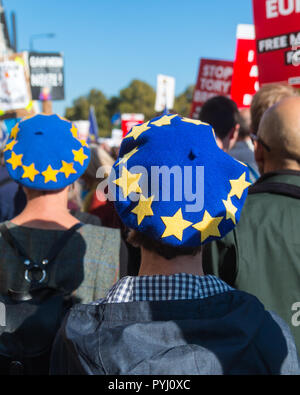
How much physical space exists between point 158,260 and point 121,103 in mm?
80265

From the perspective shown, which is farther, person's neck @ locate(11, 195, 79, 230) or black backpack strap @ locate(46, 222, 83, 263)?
person's neck @ locate(11, 195, 79, 230)

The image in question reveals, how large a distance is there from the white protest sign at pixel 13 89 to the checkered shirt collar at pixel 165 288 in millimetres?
5059

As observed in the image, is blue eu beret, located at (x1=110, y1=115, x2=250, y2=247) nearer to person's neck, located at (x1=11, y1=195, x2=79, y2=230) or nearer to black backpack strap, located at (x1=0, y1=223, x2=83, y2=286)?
black backpack strap, located at (x1=0, y1=223, x2=83, y2=286)

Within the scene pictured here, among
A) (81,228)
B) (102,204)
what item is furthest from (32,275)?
(102,204)

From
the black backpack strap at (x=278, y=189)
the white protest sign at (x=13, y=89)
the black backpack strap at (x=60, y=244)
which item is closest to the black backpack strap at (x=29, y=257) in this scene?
the black backpack strap at (x=60, y=244)

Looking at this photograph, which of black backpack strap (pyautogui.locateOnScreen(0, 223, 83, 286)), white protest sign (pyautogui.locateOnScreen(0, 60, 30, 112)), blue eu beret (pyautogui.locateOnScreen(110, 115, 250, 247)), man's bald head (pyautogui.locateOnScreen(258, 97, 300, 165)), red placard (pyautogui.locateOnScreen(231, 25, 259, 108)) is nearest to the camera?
blue eu beret (pyautogui.locateOnScreen(110, 115, 250, 247))

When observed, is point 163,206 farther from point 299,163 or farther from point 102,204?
point 102,204

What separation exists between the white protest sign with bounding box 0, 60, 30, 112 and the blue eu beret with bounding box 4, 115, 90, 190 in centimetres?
391

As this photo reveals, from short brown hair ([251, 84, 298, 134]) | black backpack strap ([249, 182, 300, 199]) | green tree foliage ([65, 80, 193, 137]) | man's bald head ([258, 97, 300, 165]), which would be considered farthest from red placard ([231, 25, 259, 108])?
green tree foliage ([65, 80, 193, 137])

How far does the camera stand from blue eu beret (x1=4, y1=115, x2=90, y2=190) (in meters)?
2.23

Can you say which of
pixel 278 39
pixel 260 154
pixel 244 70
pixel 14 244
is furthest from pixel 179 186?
pixel 244 70

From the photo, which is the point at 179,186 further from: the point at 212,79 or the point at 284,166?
the point at 212,79

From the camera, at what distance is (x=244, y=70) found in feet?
17.7

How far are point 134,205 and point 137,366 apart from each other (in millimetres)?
451
